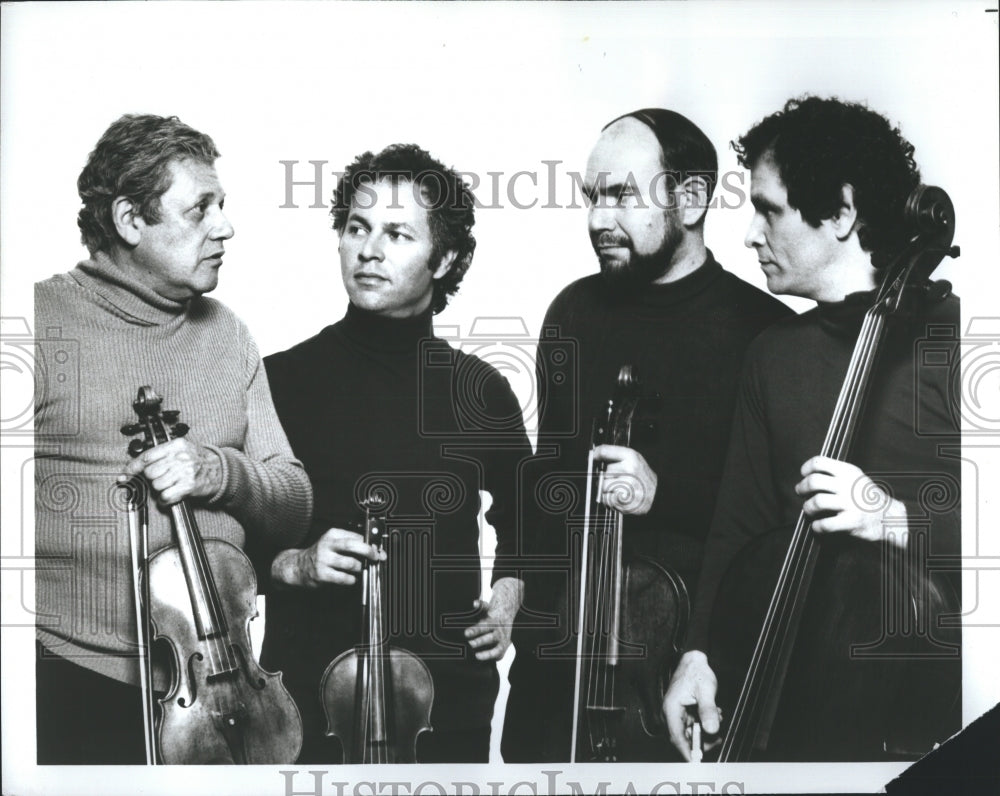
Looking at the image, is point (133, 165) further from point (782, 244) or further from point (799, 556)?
point (799, 556)

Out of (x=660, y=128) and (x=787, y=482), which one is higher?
(x=660, y=128)

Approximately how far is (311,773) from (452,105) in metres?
1.76

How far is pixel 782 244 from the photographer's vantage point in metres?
2.84

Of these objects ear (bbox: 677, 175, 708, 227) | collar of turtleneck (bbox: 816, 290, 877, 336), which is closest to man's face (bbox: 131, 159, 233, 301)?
ear (bbox: 677, 175, 708, 227)

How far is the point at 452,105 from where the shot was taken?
2.86 meters

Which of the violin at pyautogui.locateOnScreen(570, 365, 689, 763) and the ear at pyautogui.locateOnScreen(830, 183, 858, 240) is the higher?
the ear at pyautogui.locateOnScreen(830, 183, 858, 240)

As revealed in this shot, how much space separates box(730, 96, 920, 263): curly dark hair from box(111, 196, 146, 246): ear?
1544 millimetres

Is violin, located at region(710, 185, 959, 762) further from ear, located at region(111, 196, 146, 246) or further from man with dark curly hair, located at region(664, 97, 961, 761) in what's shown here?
ear, located at region(111, 196, 146, 246)

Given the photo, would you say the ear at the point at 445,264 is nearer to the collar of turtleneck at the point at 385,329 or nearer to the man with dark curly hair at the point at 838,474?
the collar of turtleneck at the point at 385,329

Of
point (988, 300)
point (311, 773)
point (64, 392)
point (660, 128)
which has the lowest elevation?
point (311, 773)

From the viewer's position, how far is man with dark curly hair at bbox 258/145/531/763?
2814mm

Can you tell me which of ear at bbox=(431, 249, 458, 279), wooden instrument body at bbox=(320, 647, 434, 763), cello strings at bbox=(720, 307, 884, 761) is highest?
ear at bbox=(431, 249, 458, 279)

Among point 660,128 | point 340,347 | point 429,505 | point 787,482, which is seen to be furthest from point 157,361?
point 787,482

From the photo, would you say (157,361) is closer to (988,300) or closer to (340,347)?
(340,347)
